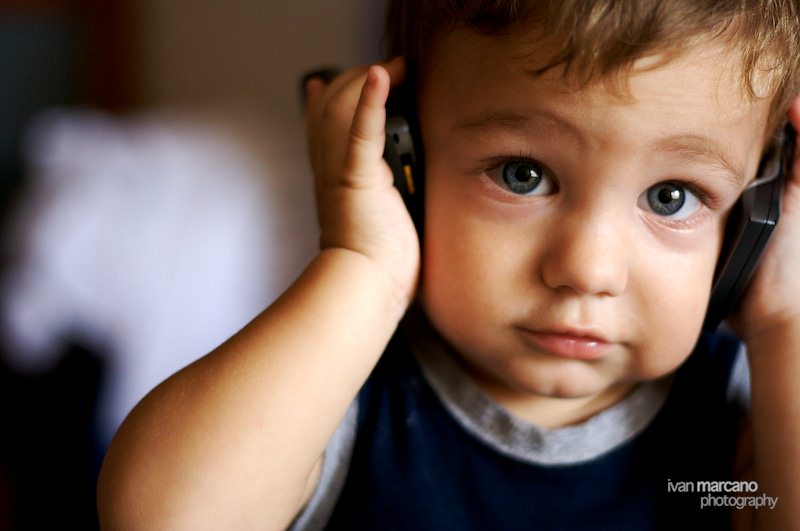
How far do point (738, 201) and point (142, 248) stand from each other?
5.29 feet

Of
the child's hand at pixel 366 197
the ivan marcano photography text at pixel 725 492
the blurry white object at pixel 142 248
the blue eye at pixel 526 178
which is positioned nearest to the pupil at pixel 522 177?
the blue eye at pixel 526 178

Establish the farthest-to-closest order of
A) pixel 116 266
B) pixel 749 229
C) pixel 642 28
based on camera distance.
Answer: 1. pixel 116 266
2. pixel 749 229
3. pixel 642 28

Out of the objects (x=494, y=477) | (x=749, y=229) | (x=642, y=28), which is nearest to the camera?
(x=642, y=28)

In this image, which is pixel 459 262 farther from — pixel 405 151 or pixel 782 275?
pixel 782 275

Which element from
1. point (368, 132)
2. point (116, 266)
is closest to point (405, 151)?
point (368, 132)

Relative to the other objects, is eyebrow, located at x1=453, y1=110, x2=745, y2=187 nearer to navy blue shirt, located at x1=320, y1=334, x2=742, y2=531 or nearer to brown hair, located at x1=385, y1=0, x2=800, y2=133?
brown hair, located at x1=385, y1=0, x2=800, y2=133

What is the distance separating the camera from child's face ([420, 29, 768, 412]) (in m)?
0.64

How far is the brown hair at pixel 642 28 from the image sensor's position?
611 mm

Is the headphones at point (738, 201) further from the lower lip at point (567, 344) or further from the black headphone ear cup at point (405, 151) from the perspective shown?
the lower lip at point (567, 344)

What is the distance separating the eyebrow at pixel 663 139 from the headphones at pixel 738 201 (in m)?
0.04

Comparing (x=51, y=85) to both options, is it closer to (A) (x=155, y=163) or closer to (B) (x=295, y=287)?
(A) (x=155, y=163)

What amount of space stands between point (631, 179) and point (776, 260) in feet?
0.72

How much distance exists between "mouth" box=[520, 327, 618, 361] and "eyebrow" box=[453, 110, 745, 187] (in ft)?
0.53

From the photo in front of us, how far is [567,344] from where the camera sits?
2.36ft
